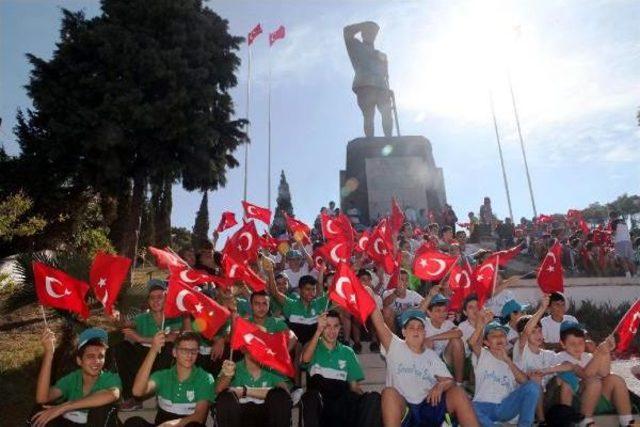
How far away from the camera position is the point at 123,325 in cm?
595

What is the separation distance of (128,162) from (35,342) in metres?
9.44

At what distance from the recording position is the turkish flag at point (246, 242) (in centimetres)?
721

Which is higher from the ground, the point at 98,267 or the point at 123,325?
the point at 98,267

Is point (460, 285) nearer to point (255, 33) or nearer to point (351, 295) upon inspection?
point (351, 295)

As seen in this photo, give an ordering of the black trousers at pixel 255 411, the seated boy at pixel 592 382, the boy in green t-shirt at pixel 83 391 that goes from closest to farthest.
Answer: the boy in green t-shirt at pixel 83 391 < the black trousers at pixel 255 411 < the seated boy at pixel 592 382

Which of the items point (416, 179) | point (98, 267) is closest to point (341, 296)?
point (98, 267)

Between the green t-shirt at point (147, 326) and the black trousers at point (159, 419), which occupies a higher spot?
the green t-shirt at point (147, 326)

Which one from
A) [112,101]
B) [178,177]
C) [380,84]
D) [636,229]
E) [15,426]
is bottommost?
[15,426]

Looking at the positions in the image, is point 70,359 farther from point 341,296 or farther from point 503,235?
point 503,235

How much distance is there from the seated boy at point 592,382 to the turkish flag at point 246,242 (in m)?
4.35

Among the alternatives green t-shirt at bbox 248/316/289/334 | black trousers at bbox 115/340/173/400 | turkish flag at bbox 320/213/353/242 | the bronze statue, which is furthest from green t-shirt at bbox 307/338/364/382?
the bronze statue

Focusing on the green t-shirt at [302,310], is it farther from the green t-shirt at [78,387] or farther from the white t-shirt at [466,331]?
the green t-shirt at [78,387]

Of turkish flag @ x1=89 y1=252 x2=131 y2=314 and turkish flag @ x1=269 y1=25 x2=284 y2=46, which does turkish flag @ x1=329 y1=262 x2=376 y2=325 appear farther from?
turkish flag @ x1=269 y1=25 x2=284 y2=46

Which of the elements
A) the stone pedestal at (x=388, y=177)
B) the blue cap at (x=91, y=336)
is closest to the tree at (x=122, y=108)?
the stone pedestal at (x=388, y=177)
